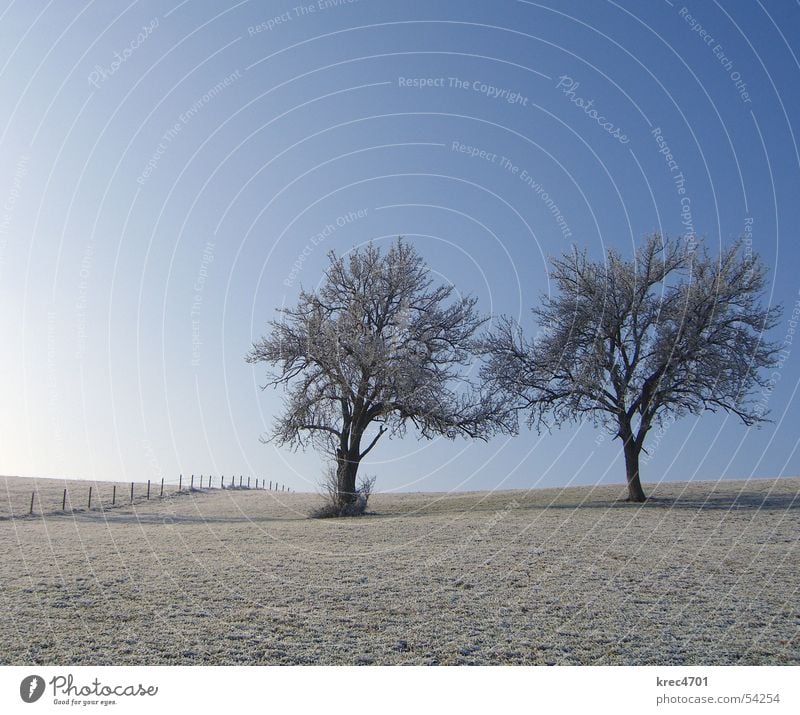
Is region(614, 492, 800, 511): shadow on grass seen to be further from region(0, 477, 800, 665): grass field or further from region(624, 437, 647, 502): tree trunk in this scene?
region(0, 477, 800, 665): grass field

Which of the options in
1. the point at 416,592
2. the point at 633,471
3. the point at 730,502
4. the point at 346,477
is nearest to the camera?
the point at 416,592

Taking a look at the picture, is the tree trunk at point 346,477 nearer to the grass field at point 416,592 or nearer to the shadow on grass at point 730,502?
the grass field at point 416,592

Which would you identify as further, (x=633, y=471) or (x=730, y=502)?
(x=633, y=471)

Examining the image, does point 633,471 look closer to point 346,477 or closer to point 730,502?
point 730,502

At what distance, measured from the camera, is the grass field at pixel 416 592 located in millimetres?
9469

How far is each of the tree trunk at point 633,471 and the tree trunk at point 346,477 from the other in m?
12.3

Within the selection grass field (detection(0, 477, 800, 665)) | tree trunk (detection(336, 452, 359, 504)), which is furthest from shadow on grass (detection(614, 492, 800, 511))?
tree trunk (detection(336, 452, 359, 504))

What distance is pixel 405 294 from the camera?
113 feet

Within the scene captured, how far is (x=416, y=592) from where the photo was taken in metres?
12.8

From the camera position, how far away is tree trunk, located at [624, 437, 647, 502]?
101 feet

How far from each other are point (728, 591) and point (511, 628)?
207 inches

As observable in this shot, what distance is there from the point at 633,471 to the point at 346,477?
12.9 meters

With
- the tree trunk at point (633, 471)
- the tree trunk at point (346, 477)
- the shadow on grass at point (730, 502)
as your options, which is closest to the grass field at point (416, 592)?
the shadow on grass at point (730, 502)

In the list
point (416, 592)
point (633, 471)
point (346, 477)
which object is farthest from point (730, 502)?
point (416, 592)
